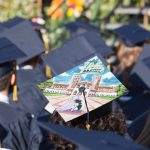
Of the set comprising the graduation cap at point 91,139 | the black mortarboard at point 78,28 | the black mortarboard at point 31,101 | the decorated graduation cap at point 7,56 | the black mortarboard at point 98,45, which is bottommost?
the graduation cap at point 91,139

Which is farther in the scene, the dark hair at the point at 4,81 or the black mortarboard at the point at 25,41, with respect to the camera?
the black mortarboard at the point at 25,41

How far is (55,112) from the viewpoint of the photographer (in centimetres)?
366

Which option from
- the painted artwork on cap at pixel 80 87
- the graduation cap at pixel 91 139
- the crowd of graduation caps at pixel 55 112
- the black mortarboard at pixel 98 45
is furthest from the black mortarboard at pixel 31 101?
the graduation cap at pixel 91 139

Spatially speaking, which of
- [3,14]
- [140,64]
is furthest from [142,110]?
[3,14]

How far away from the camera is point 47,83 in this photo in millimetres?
3781

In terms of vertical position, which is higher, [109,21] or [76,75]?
[109,21]

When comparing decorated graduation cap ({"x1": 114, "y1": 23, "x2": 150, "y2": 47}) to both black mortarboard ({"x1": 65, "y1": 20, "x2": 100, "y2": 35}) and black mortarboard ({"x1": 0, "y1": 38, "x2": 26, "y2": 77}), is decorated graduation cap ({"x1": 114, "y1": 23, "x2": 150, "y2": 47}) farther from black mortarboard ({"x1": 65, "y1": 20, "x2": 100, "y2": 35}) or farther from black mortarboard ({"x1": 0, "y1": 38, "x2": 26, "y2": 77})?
black mortarboard ({"x1": 0, "y1": 38, "x2": 26, "y2": 77})

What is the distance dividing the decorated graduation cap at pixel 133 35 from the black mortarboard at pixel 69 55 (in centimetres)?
128

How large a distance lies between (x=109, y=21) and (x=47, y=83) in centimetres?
892

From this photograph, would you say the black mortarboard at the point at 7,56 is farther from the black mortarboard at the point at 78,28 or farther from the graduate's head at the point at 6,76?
the black mortarboard at the point at 78,28

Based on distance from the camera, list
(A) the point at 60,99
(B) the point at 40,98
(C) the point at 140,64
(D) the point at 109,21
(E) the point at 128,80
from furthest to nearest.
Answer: (D) the point at 109,21
(E) the point at 128,80
(C) the point at 140,64
(B) the point at 40,98
(A) the point at 60,99

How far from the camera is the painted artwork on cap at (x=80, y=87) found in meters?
3.65

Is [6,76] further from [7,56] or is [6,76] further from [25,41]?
[25,41]

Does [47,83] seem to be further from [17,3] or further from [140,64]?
[17,3]
